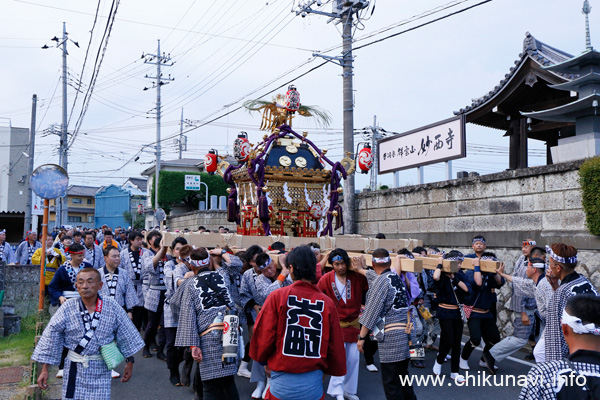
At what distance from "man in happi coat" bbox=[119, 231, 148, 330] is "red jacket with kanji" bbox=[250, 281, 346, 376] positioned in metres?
4.75

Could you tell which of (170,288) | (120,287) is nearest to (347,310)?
(170,288)

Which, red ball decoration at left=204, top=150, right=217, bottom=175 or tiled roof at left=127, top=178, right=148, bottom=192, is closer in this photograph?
red ball decoration at left=204, top=150, right=217, bottom=175

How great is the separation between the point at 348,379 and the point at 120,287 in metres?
3.12

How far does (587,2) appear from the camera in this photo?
9.18 m

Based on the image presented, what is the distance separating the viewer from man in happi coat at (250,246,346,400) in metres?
3.28

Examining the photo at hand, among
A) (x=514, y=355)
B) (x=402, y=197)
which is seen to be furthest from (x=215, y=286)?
(x=402, y=197)

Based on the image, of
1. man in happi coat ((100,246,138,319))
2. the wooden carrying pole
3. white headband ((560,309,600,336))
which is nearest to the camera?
white headband ((560,309,600,336))

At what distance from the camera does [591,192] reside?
23.9 ft

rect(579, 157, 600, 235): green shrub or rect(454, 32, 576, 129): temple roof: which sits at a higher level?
rect(454, 32, 576, 129): temple roof

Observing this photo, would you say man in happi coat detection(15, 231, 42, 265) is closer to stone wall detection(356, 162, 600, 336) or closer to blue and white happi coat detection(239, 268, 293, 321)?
blue and white happi coat detection(239, 268, 293, 321)

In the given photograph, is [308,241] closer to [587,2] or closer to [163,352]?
[163,352]

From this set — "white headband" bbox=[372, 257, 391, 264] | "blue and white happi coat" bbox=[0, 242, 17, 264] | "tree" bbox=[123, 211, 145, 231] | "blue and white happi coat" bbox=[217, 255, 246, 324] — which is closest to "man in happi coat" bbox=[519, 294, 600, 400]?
"white headband" bbox=[372, 257, 391, 264]

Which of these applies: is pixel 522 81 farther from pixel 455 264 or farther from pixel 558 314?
pixel 558 314

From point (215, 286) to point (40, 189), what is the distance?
4135 millimetres
